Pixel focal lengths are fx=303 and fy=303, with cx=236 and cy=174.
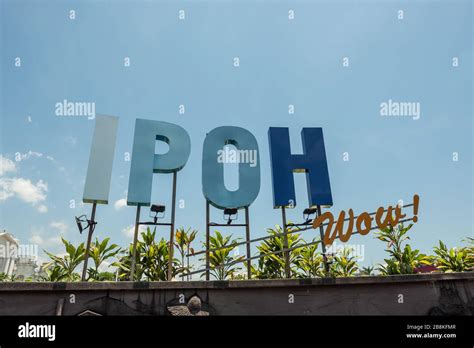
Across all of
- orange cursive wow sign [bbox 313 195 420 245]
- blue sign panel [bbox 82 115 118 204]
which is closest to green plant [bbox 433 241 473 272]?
orange cursive wow sign [bbox 313 195 420 245]

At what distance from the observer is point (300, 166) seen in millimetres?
13031

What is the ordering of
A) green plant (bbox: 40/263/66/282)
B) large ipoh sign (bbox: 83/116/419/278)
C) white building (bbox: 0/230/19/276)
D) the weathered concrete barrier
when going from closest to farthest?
the weathered concrete barrier, large ipoh sign (bbox: 83/116/419/278), green plant (bbox: 40/263/66/282), white building (bbox: 0/230/19/276)

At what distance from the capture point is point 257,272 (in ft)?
68.8

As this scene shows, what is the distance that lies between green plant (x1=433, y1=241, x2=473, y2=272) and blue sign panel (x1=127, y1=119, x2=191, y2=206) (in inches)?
748

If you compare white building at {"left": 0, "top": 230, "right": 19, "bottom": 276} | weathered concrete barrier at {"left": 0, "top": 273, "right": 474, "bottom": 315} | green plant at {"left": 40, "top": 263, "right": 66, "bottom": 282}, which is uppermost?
white building at {"left": 0, "top": 230, "right": 19, "bottom": 276}

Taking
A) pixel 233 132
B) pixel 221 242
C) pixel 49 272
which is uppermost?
pixel 233 132

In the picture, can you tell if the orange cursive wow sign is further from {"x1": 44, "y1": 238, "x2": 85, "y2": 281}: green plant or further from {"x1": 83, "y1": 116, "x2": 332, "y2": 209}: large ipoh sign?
{"x1": 44, "y1": 238, "x2": 85, "y2": 281}: green plant

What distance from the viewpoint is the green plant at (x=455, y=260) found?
19.9m

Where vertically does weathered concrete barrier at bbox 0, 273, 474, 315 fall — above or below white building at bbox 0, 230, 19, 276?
below

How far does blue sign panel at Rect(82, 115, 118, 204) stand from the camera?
38.0 feet

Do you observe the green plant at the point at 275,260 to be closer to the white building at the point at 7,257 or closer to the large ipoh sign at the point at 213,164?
the large ipoh sign at the point at 213,164
